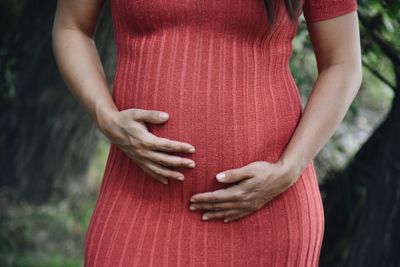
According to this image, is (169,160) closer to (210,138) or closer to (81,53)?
(210,138)

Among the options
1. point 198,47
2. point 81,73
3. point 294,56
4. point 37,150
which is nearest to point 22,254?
point 37,150

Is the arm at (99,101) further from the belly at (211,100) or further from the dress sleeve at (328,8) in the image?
the dress sleeve at (328,8)

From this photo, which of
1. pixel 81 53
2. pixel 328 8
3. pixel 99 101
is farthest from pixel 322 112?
pixel 81 53

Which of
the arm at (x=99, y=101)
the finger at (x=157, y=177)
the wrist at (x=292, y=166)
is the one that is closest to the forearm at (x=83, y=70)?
the arm at (x=99, y=101)

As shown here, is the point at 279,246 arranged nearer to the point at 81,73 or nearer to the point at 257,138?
the point at 257,138

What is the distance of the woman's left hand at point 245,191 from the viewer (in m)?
1.72

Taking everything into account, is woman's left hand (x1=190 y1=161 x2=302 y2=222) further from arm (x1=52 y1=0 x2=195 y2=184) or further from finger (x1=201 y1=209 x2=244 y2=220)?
arm (x1=52 y1=0 x2=195 y2=184)

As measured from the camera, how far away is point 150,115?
5.65 feet

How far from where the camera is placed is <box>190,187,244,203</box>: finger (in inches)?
67.7

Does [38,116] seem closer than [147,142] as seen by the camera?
No

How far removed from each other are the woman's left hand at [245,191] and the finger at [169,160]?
0.28 feet

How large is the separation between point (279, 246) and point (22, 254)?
9.34 feet

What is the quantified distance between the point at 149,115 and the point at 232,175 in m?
0.27

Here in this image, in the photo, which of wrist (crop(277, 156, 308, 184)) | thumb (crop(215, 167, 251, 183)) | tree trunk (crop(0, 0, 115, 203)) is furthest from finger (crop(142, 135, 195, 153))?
tree trunk (crop(0, 0, 115, 203))
